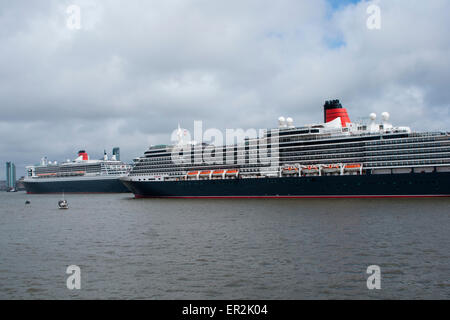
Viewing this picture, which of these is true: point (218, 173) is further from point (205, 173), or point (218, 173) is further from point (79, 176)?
point (79, 176)

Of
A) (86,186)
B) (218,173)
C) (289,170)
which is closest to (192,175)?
(218,173)

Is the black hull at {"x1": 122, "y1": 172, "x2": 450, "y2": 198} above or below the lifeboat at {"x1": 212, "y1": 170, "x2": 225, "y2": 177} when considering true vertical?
below

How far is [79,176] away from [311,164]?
82215 millimetres

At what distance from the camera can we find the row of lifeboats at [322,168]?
64.5 meters

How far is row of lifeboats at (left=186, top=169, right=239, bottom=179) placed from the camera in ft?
246

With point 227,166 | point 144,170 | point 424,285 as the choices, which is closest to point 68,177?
point 144,170

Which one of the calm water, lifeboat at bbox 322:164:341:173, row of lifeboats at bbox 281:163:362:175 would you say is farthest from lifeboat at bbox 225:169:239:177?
the calm water

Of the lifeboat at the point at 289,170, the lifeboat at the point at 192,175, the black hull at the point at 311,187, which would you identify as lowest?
the black hull at the point at 311,187

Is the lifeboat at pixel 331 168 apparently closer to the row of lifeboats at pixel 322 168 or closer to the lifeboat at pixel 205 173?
the row of lifeboats at pixel 322 168

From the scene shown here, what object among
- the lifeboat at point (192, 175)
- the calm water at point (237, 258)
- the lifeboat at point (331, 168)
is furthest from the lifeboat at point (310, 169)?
the calm water at point (237, 258)

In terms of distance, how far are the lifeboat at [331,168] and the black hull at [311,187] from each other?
222 centimetres

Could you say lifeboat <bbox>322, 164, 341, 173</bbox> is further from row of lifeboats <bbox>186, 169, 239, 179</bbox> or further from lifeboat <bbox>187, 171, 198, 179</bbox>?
lifeboat <bbox>187, 171, 198, 179</bbox>

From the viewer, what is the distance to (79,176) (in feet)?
417

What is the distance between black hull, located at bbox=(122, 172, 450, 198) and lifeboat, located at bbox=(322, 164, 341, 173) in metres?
2.22
